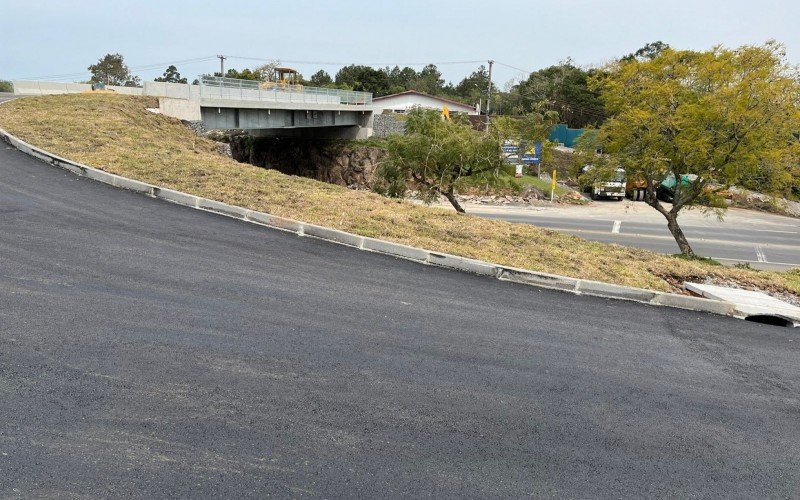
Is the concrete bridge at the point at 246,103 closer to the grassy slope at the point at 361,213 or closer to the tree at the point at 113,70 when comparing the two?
the grassy slope at the point at 361,213

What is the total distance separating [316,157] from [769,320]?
41.1m

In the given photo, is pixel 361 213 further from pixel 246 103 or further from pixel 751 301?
pixel 246 103

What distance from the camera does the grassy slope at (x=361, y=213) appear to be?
377 inches

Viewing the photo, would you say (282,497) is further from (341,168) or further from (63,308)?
(341,168)

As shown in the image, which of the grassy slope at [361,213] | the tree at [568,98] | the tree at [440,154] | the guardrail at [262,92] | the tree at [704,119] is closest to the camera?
the grassy slope at [361,213]

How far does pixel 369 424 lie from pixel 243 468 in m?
1.03

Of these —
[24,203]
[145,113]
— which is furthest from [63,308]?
[145,113]

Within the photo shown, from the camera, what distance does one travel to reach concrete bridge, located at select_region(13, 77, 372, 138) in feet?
77.5

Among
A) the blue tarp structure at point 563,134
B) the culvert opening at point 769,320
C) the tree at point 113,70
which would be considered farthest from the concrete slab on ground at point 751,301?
the tree at point 113,70

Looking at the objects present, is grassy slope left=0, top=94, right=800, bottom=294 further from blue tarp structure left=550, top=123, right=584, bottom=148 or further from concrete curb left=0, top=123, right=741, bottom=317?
blue tarp structure left=550, top=123, right=584, bottom=148

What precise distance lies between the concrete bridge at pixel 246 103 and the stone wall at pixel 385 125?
280cm

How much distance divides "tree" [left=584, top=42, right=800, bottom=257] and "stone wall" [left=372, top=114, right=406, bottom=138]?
94.0 feet

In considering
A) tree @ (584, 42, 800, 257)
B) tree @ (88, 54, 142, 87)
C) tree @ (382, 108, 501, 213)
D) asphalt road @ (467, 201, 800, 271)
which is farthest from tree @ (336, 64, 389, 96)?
tree @ (584, 42, 800, 257)

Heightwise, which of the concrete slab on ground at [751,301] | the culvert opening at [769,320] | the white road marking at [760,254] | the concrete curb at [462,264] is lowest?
the white road marking at [760,254]
